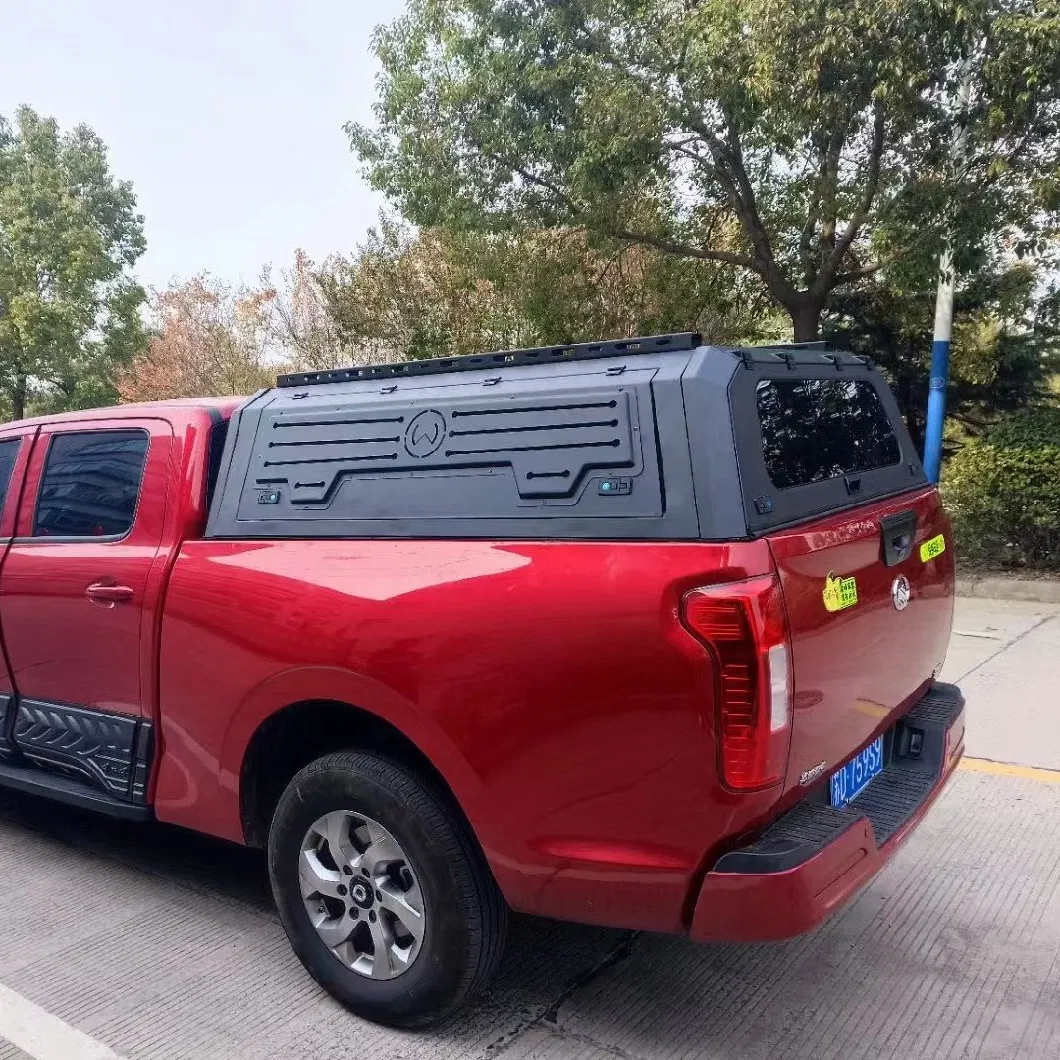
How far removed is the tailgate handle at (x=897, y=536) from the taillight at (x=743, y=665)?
0.71 m

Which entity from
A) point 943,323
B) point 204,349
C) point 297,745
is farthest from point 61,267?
point 297,745

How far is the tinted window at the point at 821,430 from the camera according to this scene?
8.36 feet

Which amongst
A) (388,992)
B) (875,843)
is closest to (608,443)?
(875,843)

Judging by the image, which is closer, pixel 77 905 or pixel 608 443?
pixel 608 443

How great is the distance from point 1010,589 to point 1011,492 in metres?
0.83

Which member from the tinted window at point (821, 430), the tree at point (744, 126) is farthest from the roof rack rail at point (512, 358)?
the tree at point (744, 126)

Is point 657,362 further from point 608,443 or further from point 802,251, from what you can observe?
point 802,251

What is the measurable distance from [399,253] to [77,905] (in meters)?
17.4

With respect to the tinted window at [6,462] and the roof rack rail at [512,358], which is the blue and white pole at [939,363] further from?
the tinted window at [6,462]

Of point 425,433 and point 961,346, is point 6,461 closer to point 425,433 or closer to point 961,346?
point 425,433

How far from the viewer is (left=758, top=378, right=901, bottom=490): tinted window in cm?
255

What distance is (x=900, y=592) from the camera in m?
2.78

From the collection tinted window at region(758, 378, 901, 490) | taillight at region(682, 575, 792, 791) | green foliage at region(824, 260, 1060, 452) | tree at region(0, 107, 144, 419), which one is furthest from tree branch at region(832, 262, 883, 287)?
tree at region(0, 107, 144, 419)

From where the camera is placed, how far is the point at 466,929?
2.48 meters
